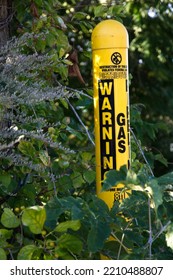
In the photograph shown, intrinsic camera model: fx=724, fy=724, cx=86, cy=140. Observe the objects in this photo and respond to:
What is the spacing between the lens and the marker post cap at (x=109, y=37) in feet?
9.85

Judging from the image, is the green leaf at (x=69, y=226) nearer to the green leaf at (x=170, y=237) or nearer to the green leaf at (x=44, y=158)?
the green leaf at (x=170, y=237)

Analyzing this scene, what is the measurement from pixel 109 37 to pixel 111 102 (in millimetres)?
270

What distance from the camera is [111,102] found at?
2996 mm

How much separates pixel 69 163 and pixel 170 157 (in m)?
4.75

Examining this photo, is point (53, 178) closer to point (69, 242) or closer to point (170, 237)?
point (69, 242)

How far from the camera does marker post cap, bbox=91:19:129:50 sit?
3.00 meters

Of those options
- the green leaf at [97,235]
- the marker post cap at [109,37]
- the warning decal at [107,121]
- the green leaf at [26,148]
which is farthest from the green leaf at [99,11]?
the green leaf at [97,235]

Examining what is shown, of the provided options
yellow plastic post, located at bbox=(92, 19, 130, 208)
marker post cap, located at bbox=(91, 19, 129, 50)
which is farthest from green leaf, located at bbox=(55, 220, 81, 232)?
marker post cap, located at bbox=(91, 19, 129, 50)
